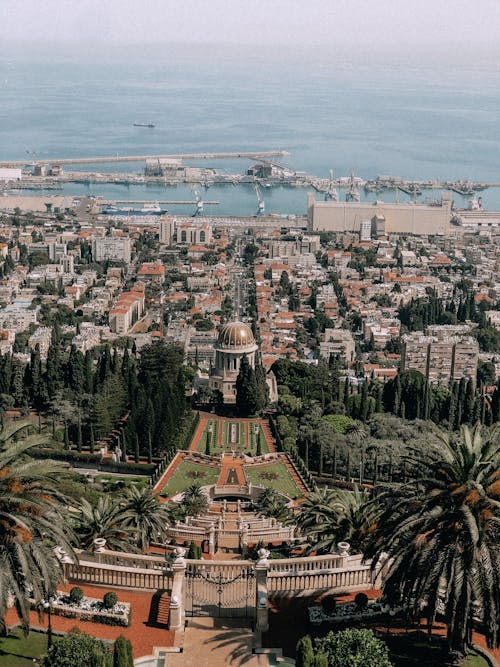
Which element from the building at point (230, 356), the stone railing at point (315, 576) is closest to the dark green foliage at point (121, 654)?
the stone railing at point (315, 576)

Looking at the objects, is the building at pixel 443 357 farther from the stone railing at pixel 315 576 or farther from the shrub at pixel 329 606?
the shrub at pixel 329 606

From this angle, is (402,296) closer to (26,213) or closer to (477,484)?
(26,213)

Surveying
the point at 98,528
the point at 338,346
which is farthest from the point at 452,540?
the point at 338,346

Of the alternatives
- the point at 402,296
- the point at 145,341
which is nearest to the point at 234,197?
the point at 402,296

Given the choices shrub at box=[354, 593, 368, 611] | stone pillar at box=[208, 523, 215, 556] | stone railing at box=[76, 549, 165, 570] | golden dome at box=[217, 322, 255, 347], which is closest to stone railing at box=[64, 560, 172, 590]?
stone railing at box=[76, 549, 165, 570]

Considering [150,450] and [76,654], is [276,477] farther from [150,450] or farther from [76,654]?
[76,654]

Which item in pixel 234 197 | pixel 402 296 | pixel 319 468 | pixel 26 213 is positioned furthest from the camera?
pixel 234 197
